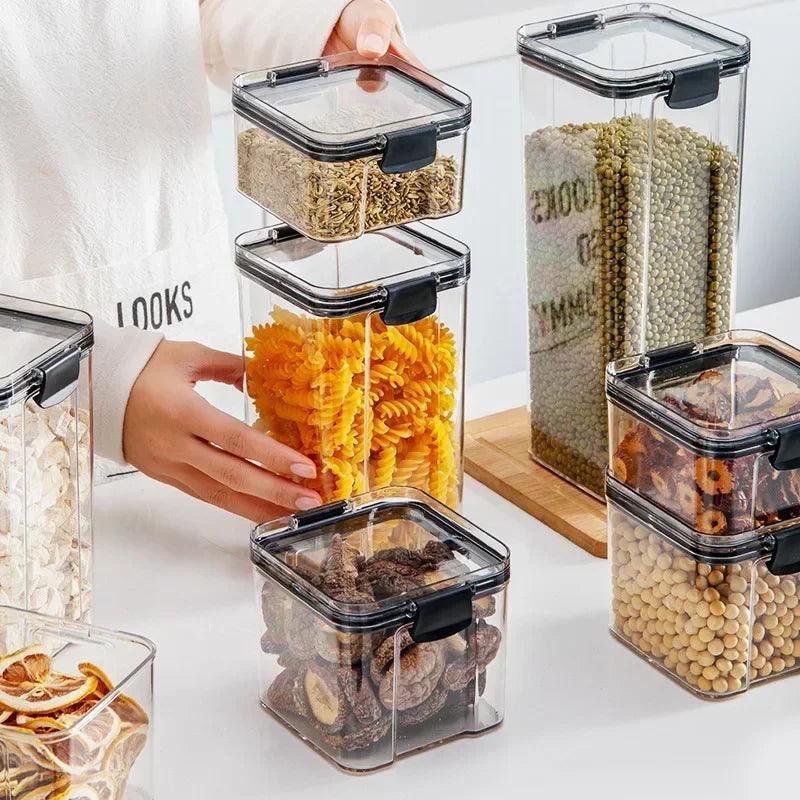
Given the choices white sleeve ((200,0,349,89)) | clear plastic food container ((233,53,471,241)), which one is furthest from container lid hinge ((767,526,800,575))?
white sleeve ((200,0,349,89))

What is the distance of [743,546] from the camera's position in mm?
842

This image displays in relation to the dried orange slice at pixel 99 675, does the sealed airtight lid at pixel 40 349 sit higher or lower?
higher

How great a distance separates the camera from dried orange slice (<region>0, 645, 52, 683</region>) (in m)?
0.71

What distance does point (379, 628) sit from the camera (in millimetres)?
769

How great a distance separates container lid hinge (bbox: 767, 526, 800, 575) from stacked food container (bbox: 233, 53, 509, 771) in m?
0.15

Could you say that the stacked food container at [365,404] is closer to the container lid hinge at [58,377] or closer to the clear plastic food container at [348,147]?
the clear plastic food container at [348,147]

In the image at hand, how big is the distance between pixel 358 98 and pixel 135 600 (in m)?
0.35

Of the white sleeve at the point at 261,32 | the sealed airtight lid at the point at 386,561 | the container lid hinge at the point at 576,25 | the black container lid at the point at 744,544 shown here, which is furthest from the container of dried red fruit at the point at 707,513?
the white sleeve at the point at 261,32

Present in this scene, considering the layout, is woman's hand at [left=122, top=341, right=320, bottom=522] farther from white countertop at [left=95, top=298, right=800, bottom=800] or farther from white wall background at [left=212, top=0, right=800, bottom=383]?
white wall background at [left=212, top=0, right=800, bottom=383]

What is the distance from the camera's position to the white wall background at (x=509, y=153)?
193cm

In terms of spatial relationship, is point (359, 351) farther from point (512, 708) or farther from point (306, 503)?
point (512, 708)

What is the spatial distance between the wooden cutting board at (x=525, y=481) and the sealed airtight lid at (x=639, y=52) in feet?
0.92

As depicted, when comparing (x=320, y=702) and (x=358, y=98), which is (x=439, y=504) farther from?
(x=358, y=98)

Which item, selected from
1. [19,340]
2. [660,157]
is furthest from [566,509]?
[19,340]
